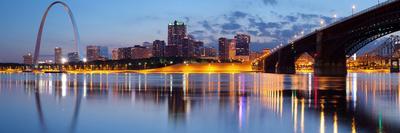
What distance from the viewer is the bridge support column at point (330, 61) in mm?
119500

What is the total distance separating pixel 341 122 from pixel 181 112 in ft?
29.7

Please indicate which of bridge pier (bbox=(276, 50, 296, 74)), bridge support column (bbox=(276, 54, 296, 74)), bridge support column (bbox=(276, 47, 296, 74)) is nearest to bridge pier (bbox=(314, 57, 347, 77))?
bridge support column (bbox=(276, 47, 296, 74))

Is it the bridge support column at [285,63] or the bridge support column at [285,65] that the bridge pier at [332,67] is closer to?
the bridge support column at [285,63]

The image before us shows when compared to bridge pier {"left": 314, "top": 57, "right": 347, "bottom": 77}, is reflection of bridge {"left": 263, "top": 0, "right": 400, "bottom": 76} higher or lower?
higher

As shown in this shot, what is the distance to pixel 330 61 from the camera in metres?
123

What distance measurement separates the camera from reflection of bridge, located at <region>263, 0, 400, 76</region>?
3406 inches

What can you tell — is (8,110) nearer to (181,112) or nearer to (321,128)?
(181,112)

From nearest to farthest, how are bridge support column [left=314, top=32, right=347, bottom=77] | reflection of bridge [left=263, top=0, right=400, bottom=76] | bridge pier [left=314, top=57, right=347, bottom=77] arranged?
1. reflection of bridge [left=263, top=0, right=400, bottom=76]
2. bridge support column [left=314, top=32, right=347, bottom=77]
3. bridge pier [left=314, top=57, right=347, bottom=77]

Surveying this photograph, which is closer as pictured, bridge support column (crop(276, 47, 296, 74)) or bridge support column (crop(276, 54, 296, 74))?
bridge support column (crop(276, 47, 296, 74))

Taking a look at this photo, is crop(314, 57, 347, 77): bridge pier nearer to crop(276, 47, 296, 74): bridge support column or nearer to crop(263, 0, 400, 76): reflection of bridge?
crop(263, 0, 400, 76): reflection of bridge

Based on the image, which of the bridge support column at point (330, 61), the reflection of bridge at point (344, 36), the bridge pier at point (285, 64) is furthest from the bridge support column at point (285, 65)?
the bridge support column at point (330, 61)

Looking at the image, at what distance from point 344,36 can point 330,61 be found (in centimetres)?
1846

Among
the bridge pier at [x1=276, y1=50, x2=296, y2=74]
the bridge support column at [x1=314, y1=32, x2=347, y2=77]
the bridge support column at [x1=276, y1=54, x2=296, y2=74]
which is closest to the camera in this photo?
the bridge support column at [x1=314, y1=32, x2=347, y2=77]

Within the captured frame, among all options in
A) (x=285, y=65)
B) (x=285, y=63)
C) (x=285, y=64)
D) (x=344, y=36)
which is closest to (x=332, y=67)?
(x=344, y=36)
